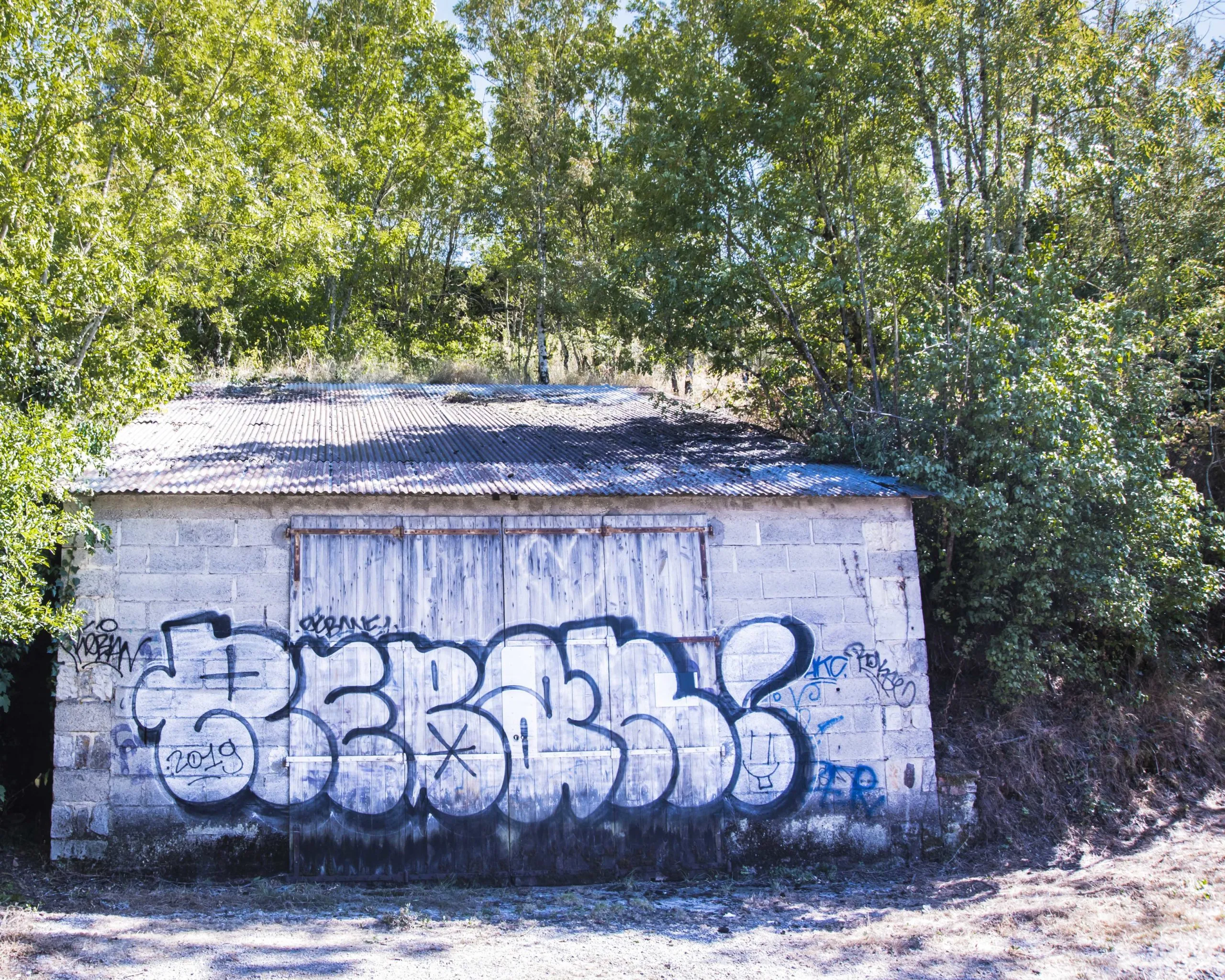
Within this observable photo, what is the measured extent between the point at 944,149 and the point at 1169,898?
8.62m

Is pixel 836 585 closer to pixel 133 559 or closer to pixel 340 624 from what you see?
pixel 340 624

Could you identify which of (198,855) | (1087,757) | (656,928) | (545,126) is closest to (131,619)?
(198,855)

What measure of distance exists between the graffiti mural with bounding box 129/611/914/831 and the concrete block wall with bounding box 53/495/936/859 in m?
0.05

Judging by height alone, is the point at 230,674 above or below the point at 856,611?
below

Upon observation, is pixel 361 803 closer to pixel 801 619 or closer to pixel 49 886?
pixel 49 886

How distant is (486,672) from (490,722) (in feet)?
1.30

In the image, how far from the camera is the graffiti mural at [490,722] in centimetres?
699

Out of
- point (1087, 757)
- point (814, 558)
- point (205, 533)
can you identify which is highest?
point (205, 533)

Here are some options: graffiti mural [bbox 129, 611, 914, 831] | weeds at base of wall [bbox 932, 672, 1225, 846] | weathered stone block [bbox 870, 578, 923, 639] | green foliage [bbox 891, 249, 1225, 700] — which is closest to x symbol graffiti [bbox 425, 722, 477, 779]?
graffiti mural [bbox 129, 611, 914, 831]

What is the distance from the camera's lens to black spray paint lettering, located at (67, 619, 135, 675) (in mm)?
6977

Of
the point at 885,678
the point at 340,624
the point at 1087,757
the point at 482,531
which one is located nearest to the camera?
the point at 340,624

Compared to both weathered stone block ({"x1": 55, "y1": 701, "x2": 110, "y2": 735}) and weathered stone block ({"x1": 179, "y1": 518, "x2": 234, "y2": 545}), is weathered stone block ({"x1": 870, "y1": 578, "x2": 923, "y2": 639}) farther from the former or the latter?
weathered stone block ({"x1": 55, "y1": 701, "x2": 110, "y2": 735})

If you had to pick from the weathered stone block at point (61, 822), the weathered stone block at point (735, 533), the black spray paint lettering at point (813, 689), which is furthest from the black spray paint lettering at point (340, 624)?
the black spray paint lettering at point (813, 689)

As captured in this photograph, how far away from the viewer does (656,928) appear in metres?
6.14
